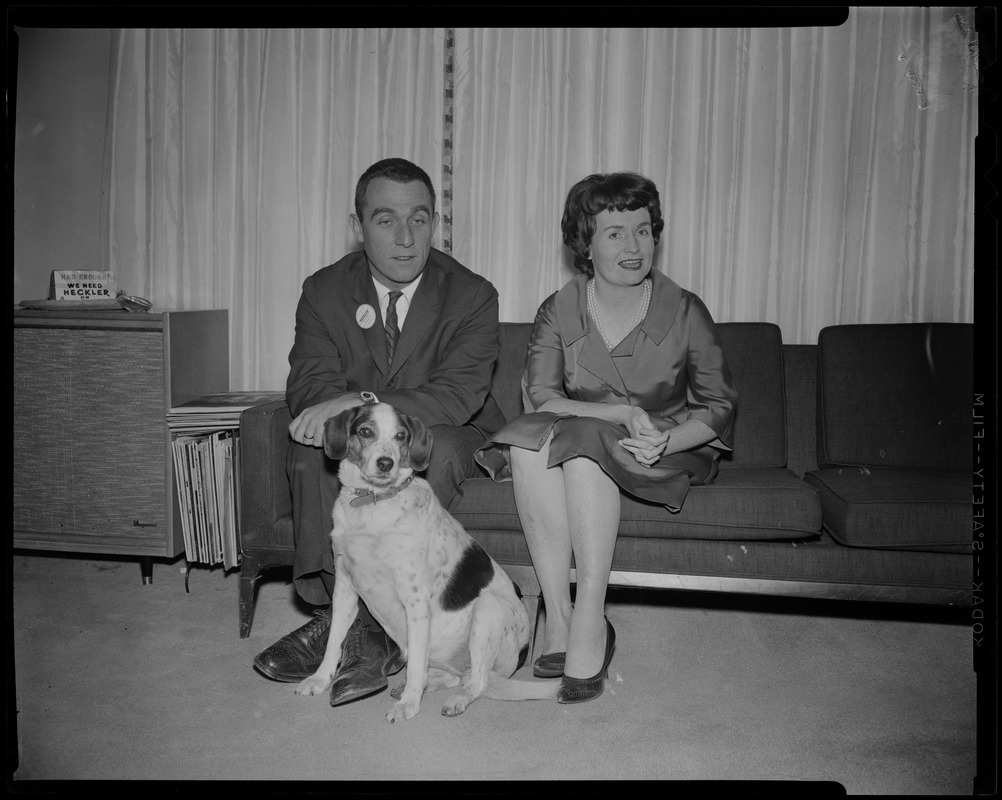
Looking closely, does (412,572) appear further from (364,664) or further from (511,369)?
(511,369)

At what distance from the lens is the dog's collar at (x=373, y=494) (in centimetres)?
221

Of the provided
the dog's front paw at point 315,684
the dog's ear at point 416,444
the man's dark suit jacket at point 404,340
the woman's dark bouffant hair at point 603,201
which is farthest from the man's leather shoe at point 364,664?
the woman's dark bouffant hair at point 603,201

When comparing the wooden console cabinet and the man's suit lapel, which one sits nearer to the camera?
the man's suit lapel

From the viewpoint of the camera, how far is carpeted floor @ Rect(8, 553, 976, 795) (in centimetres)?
189

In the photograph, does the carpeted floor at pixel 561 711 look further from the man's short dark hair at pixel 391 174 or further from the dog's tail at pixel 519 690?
the man's short dark hair at pixel 391 174

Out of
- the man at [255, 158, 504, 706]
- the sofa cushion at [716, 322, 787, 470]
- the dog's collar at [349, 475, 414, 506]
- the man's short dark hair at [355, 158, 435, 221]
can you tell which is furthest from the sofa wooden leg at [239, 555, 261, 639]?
the sofa cushion at [716, 322, 787, 470]

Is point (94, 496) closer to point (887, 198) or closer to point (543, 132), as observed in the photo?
point (543, 132)

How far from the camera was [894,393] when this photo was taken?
3.05m

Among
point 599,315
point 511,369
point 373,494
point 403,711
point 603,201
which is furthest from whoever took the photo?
point 511,369

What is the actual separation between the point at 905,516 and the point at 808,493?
272 millimetres

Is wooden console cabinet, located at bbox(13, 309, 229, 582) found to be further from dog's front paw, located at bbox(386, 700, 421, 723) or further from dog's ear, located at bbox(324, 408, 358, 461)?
dog's front paw, located at bbox(386, 700, 421, 723)

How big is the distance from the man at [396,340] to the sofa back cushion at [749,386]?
0.32 meters

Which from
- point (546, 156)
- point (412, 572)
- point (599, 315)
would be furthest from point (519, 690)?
point (546, 156)

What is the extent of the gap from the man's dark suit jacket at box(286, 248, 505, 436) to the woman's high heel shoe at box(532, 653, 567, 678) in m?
0.81
